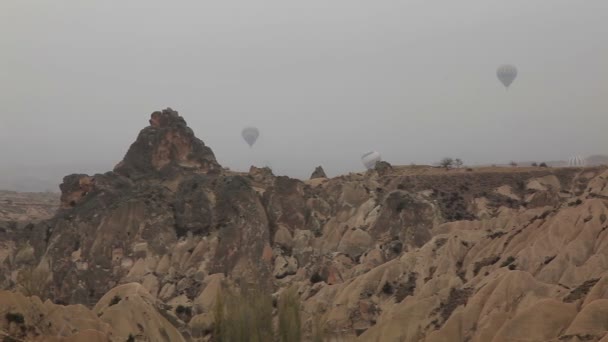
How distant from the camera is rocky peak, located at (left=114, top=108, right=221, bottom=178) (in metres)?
113

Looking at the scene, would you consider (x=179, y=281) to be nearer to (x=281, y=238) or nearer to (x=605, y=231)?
(x=281, y=238)

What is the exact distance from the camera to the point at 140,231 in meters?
96.7

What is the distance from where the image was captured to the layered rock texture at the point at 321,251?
154 ft

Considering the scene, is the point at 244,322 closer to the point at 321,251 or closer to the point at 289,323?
the point at 289,323

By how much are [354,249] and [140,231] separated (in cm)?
3271

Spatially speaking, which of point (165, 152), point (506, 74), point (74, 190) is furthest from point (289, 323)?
point (506, 74)

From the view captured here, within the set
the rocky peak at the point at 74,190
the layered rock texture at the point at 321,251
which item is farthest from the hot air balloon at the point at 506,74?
the rocky peak at the point at 74,190

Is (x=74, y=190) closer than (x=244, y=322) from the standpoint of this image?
No

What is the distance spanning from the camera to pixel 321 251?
95.8 metres

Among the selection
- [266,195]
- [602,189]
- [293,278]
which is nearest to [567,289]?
[602,189]

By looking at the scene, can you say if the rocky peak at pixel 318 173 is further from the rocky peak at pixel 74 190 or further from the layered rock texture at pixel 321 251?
the rocky peak at pixel 74 190

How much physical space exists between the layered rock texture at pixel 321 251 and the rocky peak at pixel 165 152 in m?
0.26

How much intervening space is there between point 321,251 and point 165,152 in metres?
36.5

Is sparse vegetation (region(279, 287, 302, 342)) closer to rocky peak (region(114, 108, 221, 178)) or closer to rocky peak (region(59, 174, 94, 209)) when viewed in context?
rocky peak (region(59, 174, 94, 209))
